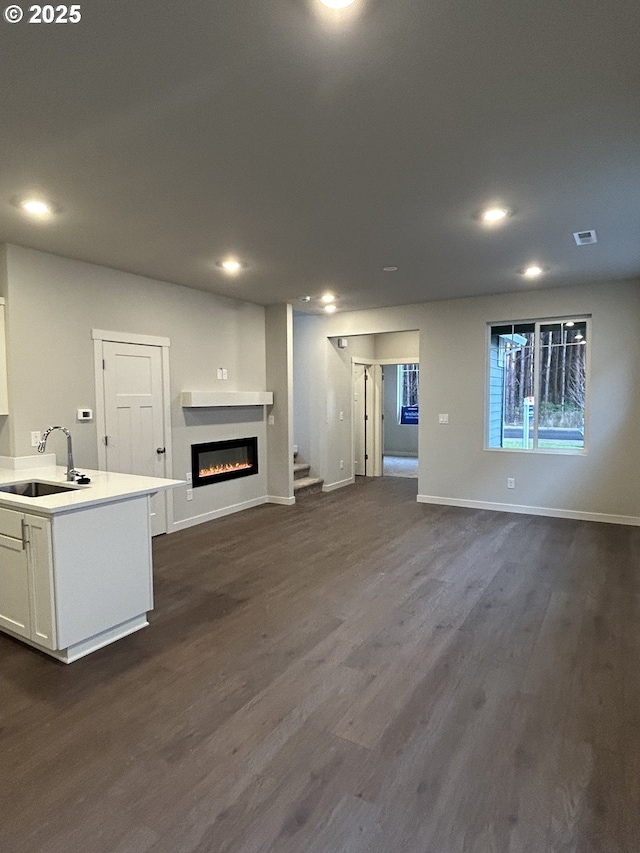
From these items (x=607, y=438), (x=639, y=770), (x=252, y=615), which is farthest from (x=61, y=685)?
(x=607, y=438)

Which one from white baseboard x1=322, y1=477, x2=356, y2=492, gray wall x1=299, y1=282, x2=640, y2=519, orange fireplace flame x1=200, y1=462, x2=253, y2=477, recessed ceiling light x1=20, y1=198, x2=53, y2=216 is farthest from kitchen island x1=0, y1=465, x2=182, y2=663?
white baseboard x1=322, y1=477, x2=356, y2=492

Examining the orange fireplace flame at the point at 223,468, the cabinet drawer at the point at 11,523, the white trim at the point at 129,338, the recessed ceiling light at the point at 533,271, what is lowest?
the orange fireplace flame at the point at 223,468

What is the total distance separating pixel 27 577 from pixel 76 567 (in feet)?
0.97

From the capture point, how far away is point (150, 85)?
192cm

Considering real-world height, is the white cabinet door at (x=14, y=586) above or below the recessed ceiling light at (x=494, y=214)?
below

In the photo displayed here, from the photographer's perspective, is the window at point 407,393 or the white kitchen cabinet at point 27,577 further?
the window at point 407,393

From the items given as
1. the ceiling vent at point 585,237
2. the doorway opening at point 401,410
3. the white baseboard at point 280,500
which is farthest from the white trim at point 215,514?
the doorway opening at point 401,410

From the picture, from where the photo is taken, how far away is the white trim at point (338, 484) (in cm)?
756

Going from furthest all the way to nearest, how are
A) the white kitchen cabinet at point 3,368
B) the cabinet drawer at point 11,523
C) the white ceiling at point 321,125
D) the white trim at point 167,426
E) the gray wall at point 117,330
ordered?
the white trim at point 167,426
the gray wall at point 117,330
the white kitchen cabinet at point 3,368
the cabinet drawer at point 11,523
the white ceiling at point 321,125

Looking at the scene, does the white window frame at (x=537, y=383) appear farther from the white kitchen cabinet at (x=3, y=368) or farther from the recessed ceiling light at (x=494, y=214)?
the white kitchen cabinet at (x=3, y=368)

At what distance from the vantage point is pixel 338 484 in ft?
25.7

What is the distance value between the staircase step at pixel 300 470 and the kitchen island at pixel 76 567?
430cm

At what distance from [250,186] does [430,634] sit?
290 centimetres

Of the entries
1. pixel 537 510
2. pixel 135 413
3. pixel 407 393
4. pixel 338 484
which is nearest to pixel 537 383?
pixel 537 510
